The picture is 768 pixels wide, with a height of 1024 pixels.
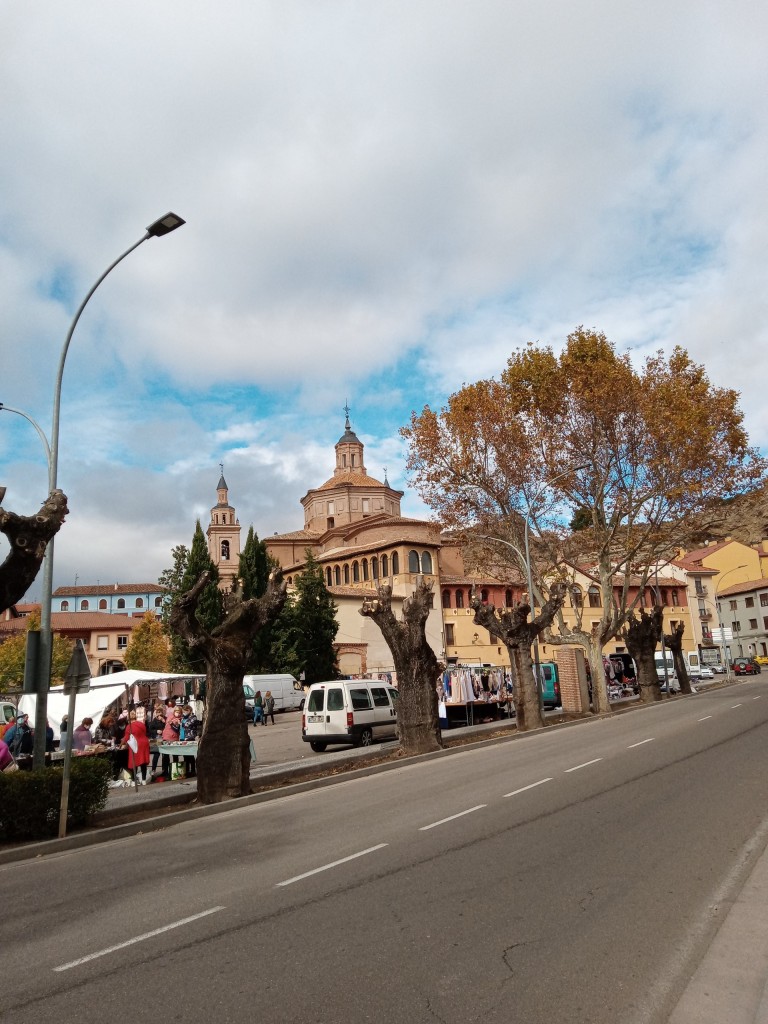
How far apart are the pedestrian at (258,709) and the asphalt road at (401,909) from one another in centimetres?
2654

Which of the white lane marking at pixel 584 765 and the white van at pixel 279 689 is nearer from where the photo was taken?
the white lane marking at pixel 584 765

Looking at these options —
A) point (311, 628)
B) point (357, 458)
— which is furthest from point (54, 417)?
point (357, 458)

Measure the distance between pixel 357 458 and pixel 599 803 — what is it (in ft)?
260

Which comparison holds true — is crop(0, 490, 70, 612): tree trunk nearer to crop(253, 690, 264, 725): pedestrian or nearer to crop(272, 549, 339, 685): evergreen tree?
crop(253, 690, 264, 725): pedestrian

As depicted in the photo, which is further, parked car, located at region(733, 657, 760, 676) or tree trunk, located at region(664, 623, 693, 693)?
parked car, located at region(733, 657, 760, 676)

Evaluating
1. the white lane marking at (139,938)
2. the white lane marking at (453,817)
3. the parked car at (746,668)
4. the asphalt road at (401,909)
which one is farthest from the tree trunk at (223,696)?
the parked car at (746,668)

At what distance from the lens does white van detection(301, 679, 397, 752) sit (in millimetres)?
22719

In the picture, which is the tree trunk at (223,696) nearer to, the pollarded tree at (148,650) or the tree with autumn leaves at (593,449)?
the tree with autumn leaves at (593,449)

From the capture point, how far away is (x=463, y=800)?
38.7ft

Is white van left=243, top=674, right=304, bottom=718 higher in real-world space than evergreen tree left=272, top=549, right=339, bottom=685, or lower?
lower

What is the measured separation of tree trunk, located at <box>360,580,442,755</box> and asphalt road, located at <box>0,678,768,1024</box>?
7371mm

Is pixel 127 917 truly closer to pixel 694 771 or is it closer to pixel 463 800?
pixel 463 800

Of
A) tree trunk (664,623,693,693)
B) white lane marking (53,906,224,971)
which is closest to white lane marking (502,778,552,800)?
white lane marking (53,906,224,971)

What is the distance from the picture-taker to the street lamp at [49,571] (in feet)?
37.0
